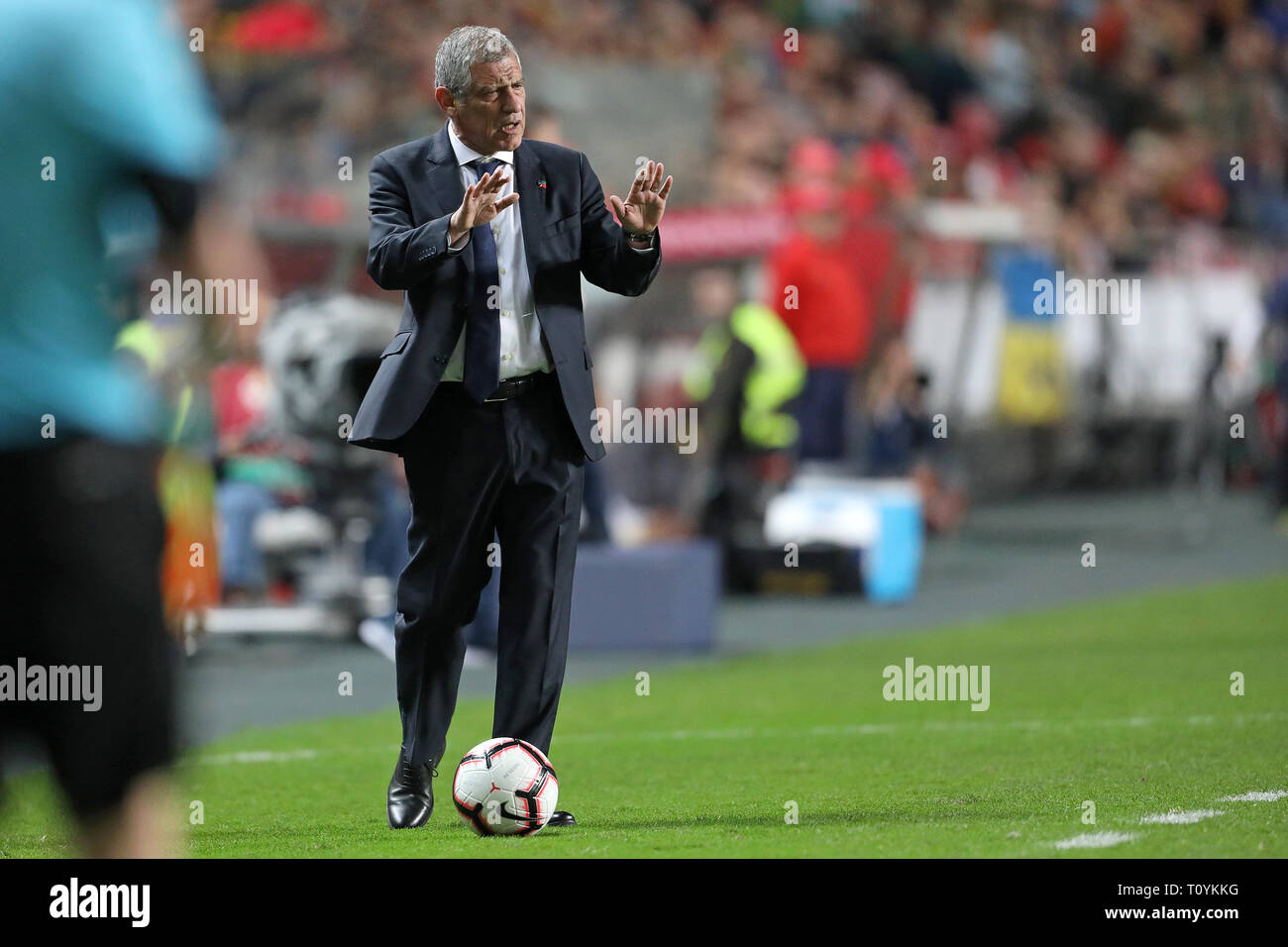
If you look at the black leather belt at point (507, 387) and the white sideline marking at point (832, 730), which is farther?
the white sideline marking at point (832, 730)

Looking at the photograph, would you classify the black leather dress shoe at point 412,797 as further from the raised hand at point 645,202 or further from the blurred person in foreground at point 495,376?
the raised hand at point 645,202

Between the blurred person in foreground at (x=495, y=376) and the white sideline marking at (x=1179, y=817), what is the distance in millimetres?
1726

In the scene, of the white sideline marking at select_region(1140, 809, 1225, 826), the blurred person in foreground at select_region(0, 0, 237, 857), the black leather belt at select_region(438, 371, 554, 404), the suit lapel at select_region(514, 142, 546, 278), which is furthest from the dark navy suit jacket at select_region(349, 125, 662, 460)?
the blurred person in foreground at select_region(0, 0, 237, 857)

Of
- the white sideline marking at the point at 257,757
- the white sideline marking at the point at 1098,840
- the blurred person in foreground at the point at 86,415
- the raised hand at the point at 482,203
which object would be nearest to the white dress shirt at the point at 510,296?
the raised hand at the point at 482,203

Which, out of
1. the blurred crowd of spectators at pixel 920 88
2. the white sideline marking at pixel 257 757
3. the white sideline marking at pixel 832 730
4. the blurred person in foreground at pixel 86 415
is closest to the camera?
the blurred person in foreground at pixel 86 415

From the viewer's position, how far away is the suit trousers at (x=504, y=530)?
6.45 metres

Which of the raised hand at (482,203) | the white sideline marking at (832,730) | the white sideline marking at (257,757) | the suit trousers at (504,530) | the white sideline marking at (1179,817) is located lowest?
the white sideline marking at (1179,817)

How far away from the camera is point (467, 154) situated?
6.50m

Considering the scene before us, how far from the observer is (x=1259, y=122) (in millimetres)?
27844

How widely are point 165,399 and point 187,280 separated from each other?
21 cm

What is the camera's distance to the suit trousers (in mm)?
6445

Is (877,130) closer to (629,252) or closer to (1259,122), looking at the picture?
(1259,122)

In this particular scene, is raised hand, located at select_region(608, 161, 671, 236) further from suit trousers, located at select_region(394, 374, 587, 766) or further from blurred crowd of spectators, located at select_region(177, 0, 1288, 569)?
blurred crowd of spectators, located at select_region(177, 0, 1288, 569)
